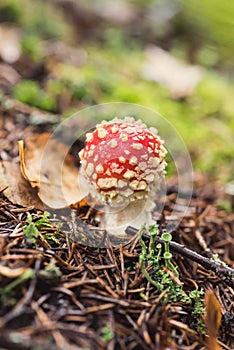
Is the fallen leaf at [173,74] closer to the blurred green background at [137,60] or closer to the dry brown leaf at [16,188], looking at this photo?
the blurred green background at [137,60]

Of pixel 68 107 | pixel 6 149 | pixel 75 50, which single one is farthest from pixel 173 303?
pixel 75 50

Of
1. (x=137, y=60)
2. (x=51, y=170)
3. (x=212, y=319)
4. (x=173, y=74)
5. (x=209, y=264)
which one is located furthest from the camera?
(x=137, y=60)

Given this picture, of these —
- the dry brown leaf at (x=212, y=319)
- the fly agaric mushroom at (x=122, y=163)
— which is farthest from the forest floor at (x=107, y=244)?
the fly agaric mushroom at (x=122, y=163)

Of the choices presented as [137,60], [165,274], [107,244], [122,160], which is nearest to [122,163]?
[122,160]

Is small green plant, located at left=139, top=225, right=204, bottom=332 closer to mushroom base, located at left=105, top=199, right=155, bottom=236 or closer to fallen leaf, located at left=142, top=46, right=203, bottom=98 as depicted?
mushroom base, located at left=105, top=199, right=155, bottom=236

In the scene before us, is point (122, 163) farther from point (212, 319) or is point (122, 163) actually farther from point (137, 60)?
point (137, 60)
